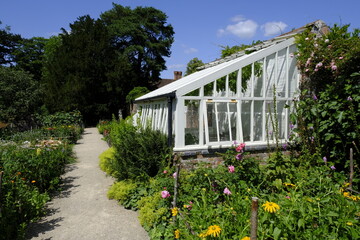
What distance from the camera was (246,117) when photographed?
6.09 metres

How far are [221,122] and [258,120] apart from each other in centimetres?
122

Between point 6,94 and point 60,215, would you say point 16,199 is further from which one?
point 6,94

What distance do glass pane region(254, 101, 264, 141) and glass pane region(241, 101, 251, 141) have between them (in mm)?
267

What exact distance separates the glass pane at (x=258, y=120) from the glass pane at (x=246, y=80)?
0.38m

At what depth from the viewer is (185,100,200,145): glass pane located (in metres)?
5.51

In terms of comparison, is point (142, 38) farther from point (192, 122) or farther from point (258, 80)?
point (192, 122)

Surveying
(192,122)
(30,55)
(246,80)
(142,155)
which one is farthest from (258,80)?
(30,55)

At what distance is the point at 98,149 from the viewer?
1073 cm

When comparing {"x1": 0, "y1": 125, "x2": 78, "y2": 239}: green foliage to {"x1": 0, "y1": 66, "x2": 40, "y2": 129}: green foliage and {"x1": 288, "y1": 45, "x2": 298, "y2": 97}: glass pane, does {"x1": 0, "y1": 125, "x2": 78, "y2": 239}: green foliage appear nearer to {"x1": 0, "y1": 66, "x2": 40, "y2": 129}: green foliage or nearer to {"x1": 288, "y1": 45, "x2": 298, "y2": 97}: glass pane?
{"x1": 288, "y1": 45, "x2": 298, "y2": 97}: glass pane

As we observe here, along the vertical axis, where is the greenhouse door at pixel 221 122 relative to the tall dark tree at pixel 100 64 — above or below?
below

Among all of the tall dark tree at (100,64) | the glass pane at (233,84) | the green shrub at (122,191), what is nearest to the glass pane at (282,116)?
the glass pane at (233,84)

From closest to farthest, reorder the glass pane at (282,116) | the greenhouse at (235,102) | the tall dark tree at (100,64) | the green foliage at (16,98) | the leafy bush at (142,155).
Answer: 1. the leafy bush at (142,155)
2. the greenhouse at (235,102)
3. the glass pane at (282,116)
4. the green foliage at (16,98)
5. the tall dark tree at (100,64)

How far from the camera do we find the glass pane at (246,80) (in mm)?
6213

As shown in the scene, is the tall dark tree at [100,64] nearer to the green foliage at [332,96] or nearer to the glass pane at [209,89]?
the glass pane at [209,89]
